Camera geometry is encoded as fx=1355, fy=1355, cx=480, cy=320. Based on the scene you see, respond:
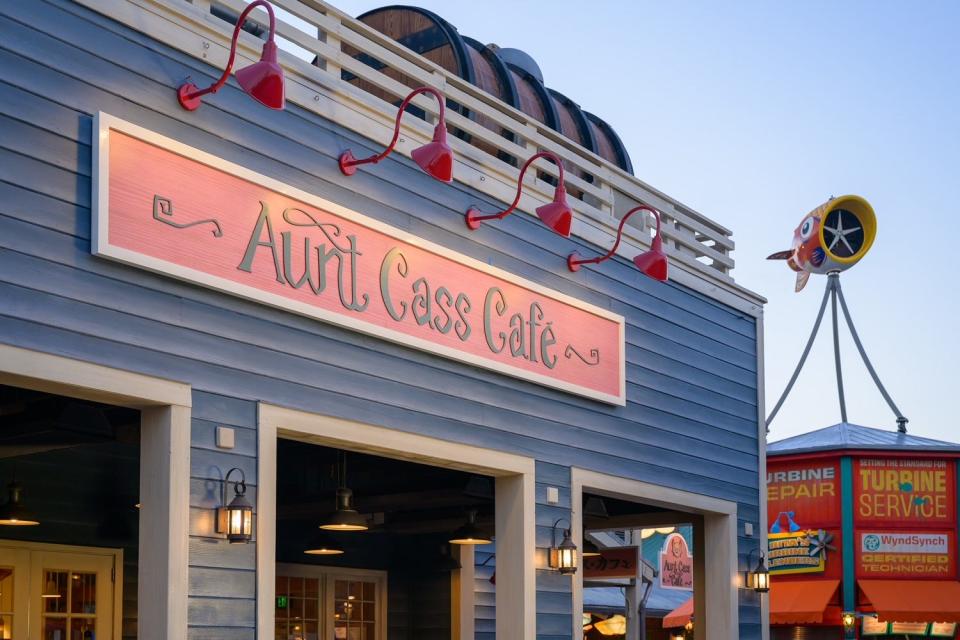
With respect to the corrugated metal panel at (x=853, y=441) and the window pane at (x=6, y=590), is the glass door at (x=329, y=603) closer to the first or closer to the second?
the window pane at (x=6, y=590)

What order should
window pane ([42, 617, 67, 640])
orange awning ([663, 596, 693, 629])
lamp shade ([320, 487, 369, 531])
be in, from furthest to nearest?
1. orange awning ([663, 596, 693, 629])
2. lamp shade ([320, 487, 369, 531])
3. window pane ([42, 617, 67, 640])

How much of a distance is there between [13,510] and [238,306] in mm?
3070

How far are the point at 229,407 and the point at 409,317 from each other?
1699 mm

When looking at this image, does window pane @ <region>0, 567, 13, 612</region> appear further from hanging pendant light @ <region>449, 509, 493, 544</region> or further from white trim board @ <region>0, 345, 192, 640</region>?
hanging pendant light @ <region>449, 509, 493, 544</region>

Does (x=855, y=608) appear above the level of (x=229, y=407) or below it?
below

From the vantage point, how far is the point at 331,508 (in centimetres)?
1236

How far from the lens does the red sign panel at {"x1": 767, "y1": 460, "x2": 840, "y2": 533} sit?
70.2 ft

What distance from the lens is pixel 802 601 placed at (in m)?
21.1

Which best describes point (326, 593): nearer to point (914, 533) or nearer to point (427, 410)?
point (427, 410)

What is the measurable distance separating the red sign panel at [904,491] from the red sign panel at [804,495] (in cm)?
40

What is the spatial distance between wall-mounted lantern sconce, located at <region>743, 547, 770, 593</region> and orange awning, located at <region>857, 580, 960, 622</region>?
26.8 feet

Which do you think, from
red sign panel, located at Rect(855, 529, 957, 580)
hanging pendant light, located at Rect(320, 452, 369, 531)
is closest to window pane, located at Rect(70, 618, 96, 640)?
hanging pendant light, located at Rect(320, 452, 369, 531)

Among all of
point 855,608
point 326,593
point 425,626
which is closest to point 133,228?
point 326,593

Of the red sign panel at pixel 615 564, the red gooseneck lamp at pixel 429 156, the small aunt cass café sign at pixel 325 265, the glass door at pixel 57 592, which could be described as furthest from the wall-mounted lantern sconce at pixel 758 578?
the red gooseneck lamp at pixel 429 156
